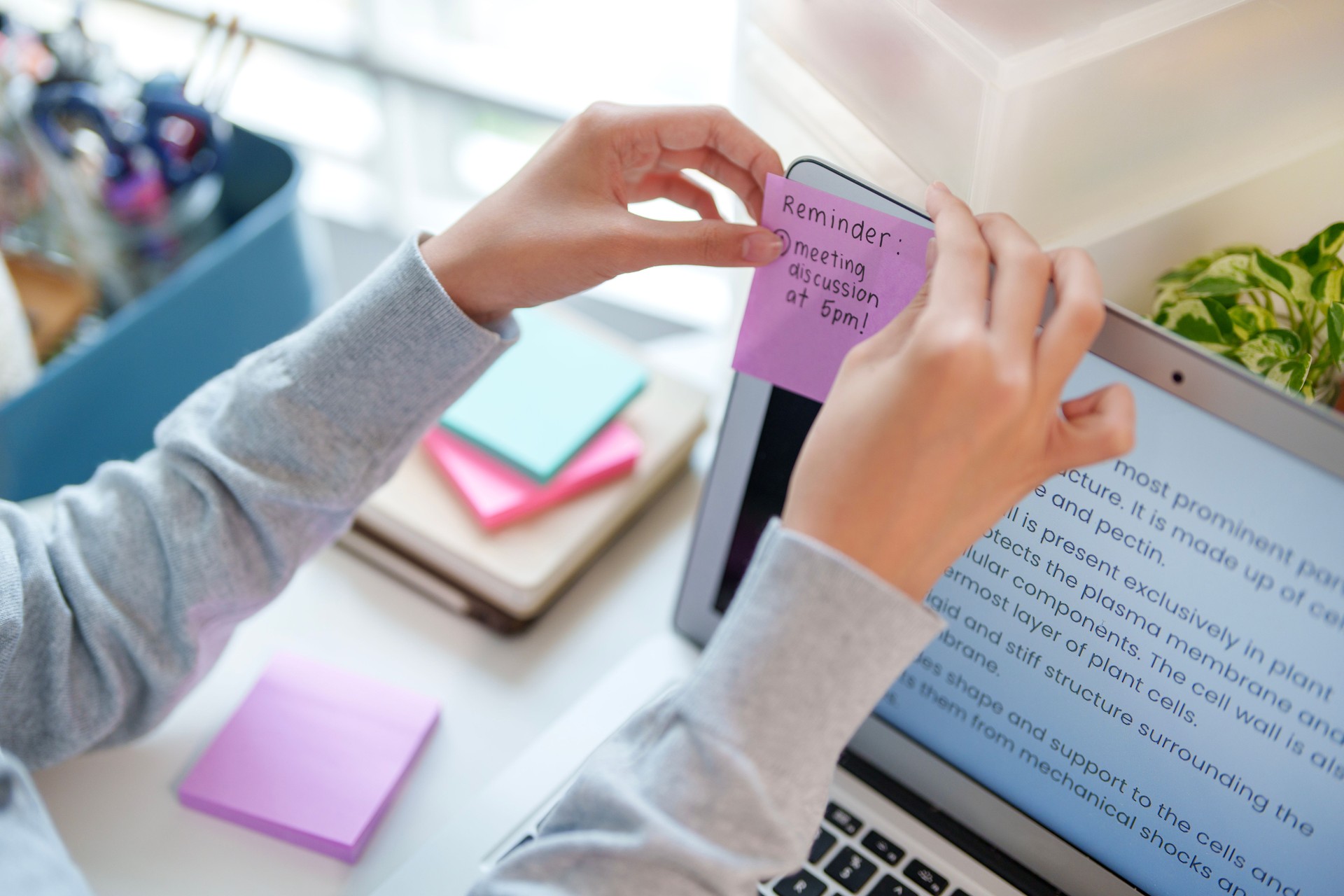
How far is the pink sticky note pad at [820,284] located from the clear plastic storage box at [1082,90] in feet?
0.25

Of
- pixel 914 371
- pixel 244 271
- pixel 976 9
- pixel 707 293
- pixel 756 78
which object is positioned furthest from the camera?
pixel 707 293

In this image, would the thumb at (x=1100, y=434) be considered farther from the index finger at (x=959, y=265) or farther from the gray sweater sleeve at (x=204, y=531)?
the gray sweater sleeve at (x=204, y=531)

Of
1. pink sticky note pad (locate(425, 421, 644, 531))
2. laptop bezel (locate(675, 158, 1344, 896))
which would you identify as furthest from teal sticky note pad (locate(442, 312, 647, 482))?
laptop bezel (locate(675, 158, 1344, 896))

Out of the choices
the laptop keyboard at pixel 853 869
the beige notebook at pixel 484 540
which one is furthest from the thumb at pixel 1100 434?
the beige notebook at pixel 484 540

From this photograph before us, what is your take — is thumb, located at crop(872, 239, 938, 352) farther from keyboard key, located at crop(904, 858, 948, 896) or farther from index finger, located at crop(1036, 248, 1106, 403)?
keyboard key, located at crop(904, 858, 948, 896)

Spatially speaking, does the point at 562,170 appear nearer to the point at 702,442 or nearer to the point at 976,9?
the point at 976,9

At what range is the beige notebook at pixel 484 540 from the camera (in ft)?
2.10

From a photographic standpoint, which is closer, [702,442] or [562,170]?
[562,170]

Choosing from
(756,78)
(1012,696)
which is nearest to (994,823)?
(1012,696)

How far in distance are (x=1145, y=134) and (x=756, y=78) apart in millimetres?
198

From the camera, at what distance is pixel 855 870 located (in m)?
0.51

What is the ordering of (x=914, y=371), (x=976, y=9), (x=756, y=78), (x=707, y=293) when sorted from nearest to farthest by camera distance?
1. (x=914, y=371)
2. (x=976, y=9)
3. (x=756, y=78)
4. (x=707, y=293)

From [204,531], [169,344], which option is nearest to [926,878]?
[204,531]

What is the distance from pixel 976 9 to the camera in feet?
1.43
